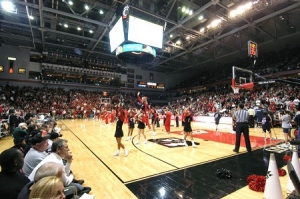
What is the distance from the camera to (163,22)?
15.7m

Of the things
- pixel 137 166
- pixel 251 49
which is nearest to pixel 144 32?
pixel 251 49

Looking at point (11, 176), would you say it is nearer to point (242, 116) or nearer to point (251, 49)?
point (242, 116)

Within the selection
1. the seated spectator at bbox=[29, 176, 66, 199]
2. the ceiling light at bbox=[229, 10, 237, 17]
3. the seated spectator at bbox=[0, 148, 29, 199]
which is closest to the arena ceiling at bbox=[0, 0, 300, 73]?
the ceiling light at bbox=[229, 10, 237, 17]

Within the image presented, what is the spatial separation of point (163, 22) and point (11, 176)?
52.8 ft

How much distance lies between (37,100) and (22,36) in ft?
25.7

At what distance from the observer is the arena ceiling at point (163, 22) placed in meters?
13.2

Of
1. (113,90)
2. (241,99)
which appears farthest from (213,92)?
(113,90)

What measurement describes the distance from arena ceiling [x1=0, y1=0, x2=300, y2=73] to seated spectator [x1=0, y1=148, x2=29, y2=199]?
12.1 meters

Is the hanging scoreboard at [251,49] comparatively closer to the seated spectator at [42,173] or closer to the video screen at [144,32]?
the video screen at [144,32]

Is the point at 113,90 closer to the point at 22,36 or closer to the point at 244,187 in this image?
the point at 22,36

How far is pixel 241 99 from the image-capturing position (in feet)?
61.9

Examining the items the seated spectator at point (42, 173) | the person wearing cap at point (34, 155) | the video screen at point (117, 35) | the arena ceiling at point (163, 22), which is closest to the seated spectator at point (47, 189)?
the seated spectator at point (42, 173)

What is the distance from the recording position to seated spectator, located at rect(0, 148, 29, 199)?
169cm

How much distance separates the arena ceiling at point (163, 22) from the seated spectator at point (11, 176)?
12.1 metres
